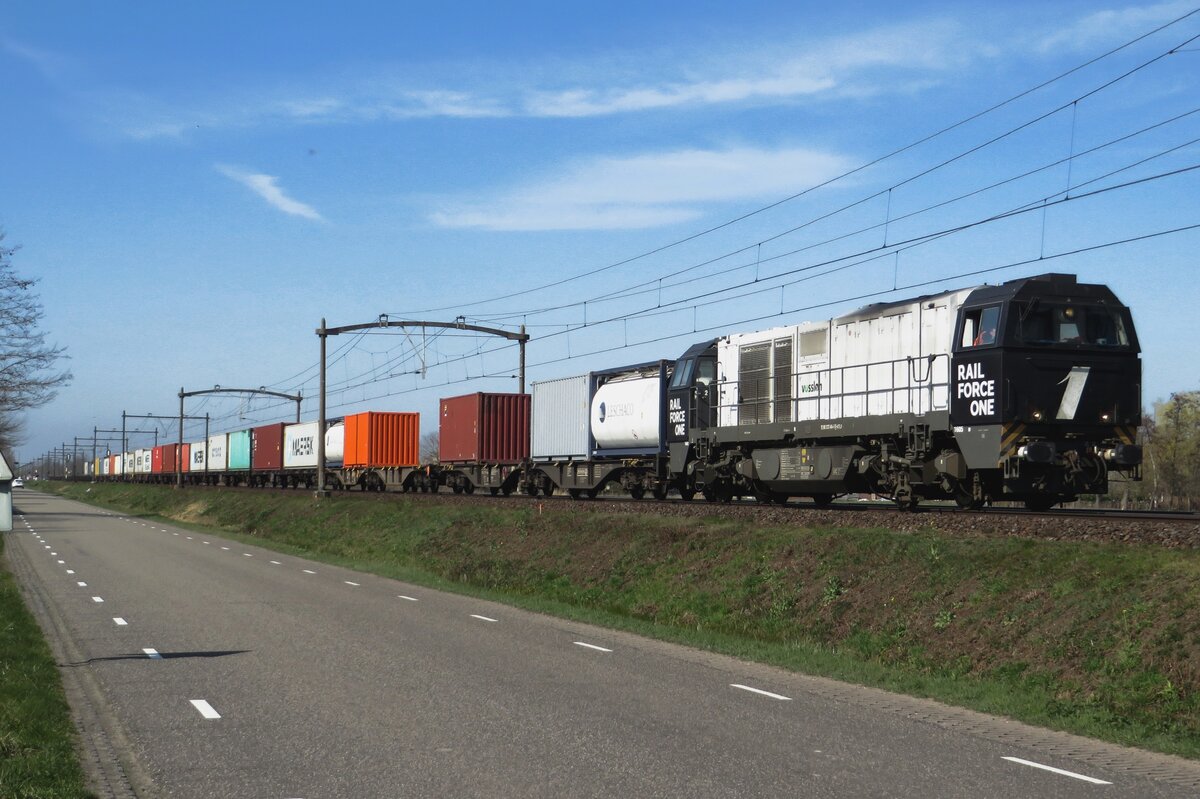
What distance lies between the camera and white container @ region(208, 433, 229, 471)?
98.4 meters

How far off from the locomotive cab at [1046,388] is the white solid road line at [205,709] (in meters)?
14.9

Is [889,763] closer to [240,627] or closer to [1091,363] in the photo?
[240,627]

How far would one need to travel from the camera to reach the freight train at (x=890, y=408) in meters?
21.7

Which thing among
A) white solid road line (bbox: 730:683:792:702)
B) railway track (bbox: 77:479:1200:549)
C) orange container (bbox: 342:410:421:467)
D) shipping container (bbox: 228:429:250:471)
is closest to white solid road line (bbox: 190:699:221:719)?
white solid road line (bbox: 730:683:792:702)

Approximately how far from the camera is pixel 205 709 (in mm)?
11719

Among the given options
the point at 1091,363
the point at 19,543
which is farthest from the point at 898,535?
the point at 19,543

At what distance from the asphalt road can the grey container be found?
786 inches

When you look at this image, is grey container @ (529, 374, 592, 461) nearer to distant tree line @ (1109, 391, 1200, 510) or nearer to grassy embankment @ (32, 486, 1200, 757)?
grassy embankment @ (32, 486, 1200, 757)

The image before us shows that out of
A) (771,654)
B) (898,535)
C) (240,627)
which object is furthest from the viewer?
(898,535)

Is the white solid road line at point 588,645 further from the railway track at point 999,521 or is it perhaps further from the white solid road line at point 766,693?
the railway track at point 999,521

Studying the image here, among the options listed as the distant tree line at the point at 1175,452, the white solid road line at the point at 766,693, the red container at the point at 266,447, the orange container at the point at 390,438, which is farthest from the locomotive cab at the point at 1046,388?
the distant tree line at the point at 1175,452

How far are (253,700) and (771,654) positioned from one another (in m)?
7.21

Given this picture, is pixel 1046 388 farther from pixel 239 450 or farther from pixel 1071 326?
pixel 239 450

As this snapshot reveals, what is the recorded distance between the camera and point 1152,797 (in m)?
8.86
